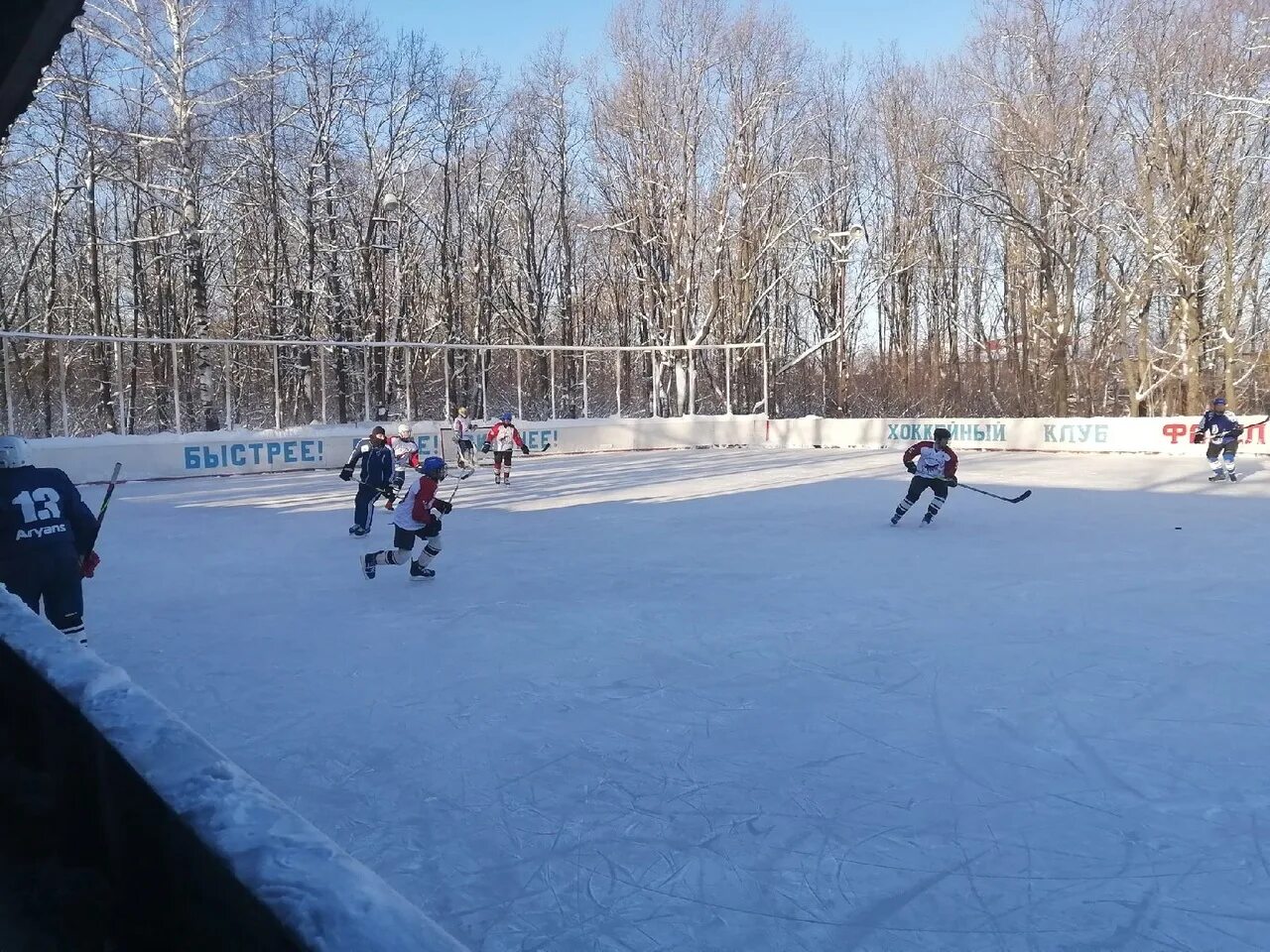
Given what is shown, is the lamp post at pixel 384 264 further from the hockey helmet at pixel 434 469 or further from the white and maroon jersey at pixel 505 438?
the hockey helmet at pixel 434 469

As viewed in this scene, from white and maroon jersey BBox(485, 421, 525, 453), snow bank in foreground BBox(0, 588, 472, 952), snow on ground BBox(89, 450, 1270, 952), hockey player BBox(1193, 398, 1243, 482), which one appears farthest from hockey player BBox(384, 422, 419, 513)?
hockey player BBox(1193, 398, 1243, 482)

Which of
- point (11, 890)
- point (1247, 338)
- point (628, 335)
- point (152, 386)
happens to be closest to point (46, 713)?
point (11, 890)

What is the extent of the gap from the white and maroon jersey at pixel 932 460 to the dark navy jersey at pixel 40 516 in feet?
→ 28.1

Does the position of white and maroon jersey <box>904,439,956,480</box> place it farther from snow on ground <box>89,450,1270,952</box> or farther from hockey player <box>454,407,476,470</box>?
hockey player <box>454,407,476,470</box>

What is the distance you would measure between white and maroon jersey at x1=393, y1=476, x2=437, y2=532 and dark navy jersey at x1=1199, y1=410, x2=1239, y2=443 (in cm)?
1332

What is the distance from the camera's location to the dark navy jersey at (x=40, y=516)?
4.90 metres

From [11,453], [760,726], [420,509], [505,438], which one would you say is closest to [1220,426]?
[505,438]

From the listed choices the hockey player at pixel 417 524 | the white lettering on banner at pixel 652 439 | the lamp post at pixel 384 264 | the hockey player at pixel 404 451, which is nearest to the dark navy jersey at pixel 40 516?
A: the hockey player at pixel 417 524

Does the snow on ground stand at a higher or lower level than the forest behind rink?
lower

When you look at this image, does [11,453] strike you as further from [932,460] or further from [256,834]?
[932,460]

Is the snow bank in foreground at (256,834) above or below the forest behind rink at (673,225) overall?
below

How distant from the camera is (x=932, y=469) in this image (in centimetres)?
1088

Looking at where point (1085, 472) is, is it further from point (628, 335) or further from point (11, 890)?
point (628, 335)

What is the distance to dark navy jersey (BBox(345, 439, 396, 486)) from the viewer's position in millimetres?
11008
